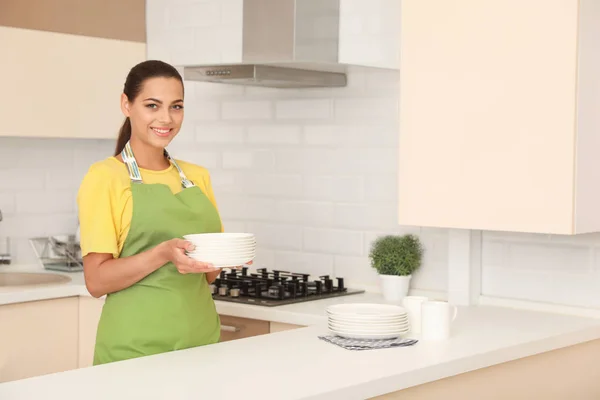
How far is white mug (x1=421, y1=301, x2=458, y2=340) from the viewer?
9.20 feet

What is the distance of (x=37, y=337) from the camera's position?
157 inches

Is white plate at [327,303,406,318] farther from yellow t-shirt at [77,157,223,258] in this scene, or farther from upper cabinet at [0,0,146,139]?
upper cabinet at [0,0,146,139]

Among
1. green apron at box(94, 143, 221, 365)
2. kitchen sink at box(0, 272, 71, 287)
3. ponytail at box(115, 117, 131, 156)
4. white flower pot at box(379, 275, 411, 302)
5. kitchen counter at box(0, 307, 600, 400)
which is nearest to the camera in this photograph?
kitchen counter at box(0, 307, 600, 400)

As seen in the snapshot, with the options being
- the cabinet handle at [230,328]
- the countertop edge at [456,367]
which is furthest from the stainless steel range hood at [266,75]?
the countertop edge at [456,367]

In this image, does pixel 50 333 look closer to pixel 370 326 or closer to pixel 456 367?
pixel 370 326

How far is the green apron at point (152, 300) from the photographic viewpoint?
2.82 m

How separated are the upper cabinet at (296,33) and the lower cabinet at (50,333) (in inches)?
39.6

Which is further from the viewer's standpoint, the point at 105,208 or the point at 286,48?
the point at 286,48

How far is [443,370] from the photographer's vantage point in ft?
8.34

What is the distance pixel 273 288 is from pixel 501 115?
1127 millimetres

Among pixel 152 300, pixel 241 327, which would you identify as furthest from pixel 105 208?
pixel 241 327

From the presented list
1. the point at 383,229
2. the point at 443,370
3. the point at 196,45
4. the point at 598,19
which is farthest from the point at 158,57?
the point at 443,370

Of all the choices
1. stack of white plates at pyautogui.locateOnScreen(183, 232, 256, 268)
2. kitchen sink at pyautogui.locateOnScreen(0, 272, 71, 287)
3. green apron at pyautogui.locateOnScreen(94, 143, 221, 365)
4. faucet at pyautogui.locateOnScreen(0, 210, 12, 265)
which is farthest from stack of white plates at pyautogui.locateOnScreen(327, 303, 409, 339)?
faucet at pyautogui.locateOnScreen(0, 210, 12, 265)

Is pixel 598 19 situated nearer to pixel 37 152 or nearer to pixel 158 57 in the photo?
pixel 158 57
